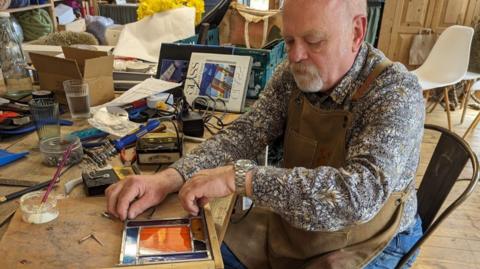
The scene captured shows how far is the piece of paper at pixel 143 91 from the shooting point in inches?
54.5

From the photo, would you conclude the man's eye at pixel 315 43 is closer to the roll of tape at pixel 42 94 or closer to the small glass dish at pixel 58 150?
the small glass dish at pixel 58 150

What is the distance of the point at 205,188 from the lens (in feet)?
2.68

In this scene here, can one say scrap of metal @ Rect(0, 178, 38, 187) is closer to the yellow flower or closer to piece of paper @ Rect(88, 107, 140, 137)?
piece of paper @ Rect(88, 107, 140, 137)

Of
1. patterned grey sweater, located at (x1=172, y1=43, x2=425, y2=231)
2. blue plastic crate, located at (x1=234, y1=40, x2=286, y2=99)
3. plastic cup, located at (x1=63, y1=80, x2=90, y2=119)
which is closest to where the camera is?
patterned grey sweater, located at (x1=172, y1=43, x2=425, y2=231)

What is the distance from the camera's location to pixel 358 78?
40.3 inches

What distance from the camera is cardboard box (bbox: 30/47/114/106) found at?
4.48ft

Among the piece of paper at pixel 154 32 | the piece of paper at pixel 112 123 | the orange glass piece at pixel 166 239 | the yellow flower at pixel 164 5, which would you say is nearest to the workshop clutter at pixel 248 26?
the yellow flower at pixel 164 5

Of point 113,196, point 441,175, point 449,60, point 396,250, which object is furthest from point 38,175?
point 449,60

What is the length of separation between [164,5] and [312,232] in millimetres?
1550

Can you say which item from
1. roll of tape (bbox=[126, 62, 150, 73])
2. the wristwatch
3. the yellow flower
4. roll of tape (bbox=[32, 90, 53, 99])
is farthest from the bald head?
the yellow flower

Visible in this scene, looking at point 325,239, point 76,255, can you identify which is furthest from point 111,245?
point 325,239

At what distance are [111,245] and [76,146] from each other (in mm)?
441

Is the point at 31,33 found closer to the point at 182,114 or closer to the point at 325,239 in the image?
the point at 182,114

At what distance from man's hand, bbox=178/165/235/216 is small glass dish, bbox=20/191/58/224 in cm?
25
